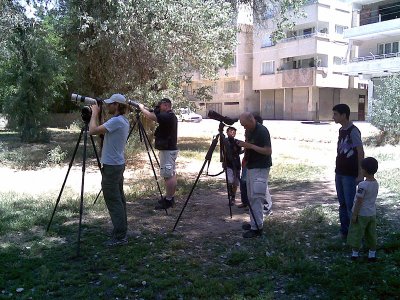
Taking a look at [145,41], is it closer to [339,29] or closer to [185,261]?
[185,261]

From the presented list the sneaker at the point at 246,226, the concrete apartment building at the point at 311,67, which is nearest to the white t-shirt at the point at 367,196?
the sneaker at the point at 246,226

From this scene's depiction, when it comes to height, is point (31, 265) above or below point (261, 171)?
below

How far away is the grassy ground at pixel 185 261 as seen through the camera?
436 cm

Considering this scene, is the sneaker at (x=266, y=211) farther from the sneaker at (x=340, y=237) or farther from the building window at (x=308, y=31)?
the building window at (x=308, y=31)

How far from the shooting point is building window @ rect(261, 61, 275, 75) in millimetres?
44853

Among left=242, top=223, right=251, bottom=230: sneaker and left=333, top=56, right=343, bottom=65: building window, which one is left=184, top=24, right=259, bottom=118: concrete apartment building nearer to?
left=333, top=56, right=343, bottom=65: building window

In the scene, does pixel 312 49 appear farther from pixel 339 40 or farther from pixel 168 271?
pixel 168 271

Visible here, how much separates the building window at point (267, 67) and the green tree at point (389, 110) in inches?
1043

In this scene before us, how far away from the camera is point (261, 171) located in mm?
5910

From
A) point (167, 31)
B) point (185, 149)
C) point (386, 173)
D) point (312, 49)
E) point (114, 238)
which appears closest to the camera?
point (114, 238)

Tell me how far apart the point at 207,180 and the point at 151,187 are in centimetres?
178

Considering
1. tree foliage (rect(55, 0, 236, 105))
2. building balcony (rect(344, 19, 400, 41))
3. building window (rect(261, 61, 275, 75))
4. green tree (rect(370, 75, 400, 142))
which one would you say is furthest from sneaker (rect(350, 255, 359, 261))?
building window (rect(261, 61, 275, 75))

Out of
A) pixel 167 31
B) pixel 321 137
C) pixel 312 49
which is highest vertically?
pixel 312 49

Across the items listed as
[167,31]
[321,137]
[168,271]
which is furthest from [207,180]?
[321,137]
